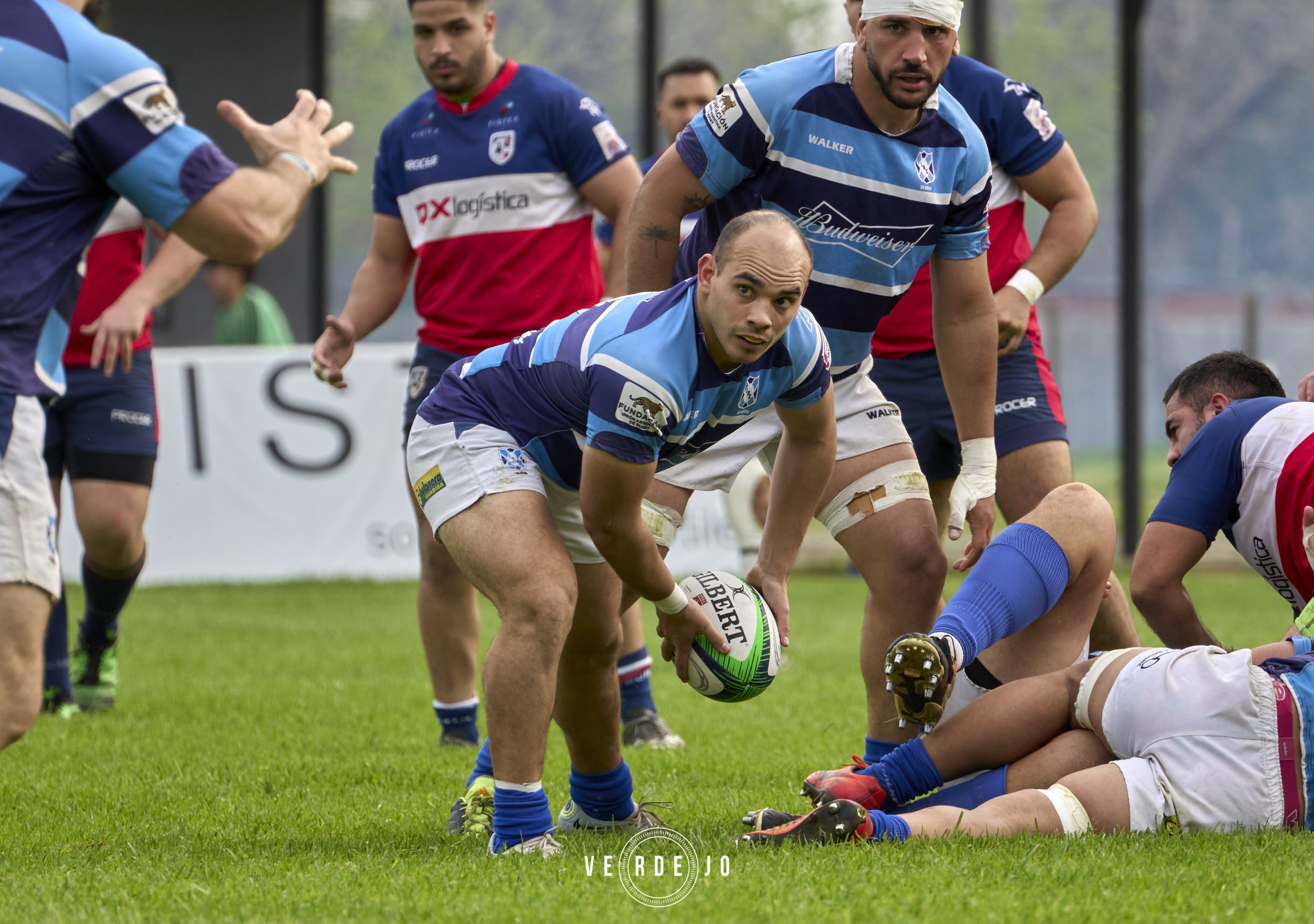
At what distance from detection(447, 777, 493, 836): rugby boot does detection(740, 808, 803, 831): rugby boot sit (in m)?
0.72

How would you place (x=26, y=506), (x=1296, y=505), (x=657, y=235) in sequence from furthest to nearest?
(x=657, y=235) → (x=1296, y=505) → (x=26, y=506)

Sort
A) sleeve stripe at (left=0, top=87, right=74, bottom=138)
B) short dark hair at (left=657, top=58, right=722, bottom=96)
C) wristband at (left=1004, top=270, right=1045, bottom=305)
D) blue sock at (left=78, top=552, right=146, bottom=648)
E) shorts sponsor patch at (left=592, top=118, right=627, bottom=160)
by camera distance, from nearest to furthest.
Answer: sleeve stripe at (left=0, top=87, right=74, bottom=138), wristband at (left=1004, top=270, right=1045, bottom=305), shorts sponsor patch at (left=592, top=118, right=627, bottom=160), blue sock at (left=78, top=552, right=146, bottom=648), short dark hair at (left=657, top=58, right=722, bottom=96)

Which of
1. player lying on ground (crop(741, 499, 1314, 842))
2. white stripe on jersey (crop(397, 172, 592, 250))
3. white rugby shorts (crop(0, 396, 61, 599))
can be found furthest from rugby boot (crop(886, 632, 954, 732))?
white stripe on jersey (crop(397, 172, 592, 250))

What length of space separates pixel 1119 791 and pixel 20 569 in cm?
257

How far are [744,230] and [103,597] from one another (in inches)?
159

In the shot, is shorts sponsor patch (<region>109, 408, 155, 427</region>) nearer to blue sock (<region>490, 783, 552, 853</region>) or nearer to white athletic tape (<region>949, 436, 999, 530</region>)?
blue sock (<region>490, 783, 552, 853</region>)

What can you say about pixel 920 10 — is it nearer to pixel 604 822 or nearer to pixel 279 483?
pixel 604 822

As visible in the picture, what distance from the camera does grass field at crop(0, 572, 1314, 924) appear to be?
9.38 feet

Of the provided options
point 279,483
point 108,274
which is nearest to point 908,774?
point 108,274

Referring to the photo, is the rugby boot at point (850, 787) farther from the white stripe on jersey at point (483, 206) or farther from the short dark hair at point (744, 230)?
the white stripe on jersey at point (483, 206)

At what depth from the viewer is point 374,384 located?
11125mm

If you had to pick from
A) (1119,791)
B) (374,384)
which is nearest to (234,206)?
(1119,791)

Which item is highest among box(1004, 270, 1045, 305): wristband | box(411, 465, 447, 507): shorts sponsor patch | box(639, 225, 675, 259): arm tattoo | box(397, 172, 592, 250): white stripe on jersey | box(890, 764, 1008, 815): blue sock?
box(639, 225, 675, 259): arm tattoo

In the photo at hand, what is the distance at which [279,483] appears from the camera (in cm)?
1095
